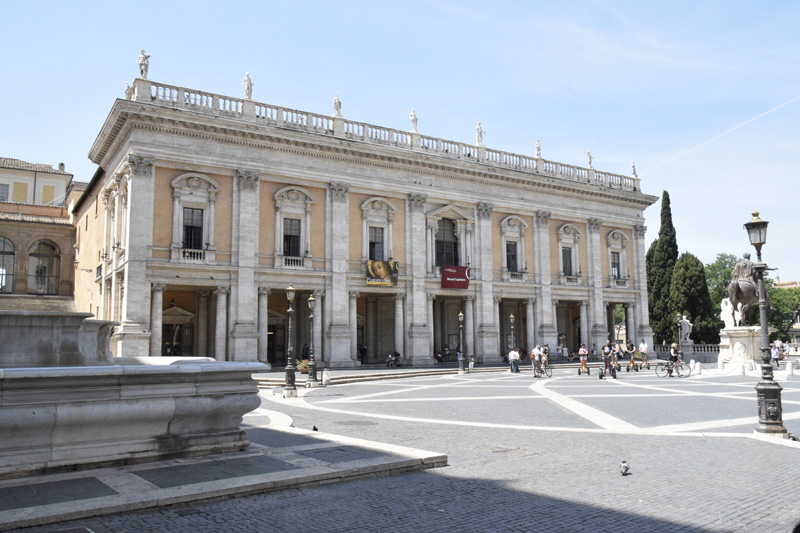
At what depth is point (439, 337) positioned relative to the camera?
42.8 m

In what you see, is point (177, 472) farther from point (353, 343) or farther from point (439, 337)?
point (439, 337)

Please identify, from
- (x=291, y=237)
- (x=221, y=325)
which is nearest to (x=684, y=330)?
(x=291, y=237)

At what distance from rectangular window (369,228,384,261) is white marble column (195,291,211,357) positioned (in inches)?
371

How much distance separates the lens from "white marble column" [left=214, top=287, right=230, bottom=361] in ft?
102

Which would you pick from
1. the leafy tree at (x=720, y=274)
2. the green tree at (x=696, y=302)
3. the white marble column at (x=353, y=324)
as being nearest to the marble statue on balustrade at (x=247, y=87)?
the white marble column at (x=353, y=324)

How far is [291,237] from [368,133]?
7752mm

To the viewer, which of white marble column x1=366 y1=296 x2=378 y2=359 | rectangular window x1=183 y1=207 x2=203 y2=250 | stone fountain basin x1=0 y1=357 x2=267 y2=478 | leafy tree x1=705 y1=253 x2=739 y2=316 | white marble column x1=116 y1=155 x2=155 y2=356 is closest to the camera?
stone fountain basin x1=0 y1=357 x2=267 y2=478

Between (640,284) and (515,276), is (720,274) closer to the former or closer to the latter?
(640,284)

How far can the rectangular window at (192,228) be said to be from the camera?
103ft

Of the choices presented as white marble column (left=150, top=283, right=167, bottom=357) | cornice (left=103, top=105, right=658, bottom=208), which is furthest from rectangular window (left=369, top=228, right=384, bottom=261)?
white marble column (left=150, top=283, right=167, bottom=357)

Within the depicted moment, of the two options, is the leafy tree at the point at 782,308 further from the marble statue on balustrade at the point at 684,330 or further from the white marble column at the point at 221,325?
the white marble column at the point at 221,325

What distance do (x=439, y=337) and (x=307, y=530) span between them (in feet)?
123

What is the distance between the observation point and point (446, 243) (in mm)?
39688

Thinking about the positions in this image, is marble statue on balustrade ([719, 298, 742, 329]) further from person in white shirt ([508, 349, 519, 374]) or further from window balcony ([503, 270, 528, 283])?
window balcony ([503, 270, 528, 283])
